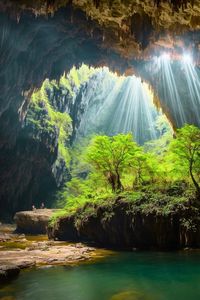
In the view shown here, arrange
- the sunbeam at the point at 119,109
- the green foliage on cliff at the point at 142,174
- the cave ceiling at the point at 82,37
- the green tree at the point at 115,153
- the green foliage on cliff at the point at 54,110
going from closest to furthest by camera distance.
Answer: the green foliage on cliff at the point at 142,174 → the cave ceiling at the point at 82,37 → the green tree at the point at 115,153 → the green foliage on cliff at the point at 54,110 → the sunbeam at the point at 119,109

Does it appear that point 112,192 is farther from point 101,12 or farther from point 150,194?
point 101,12

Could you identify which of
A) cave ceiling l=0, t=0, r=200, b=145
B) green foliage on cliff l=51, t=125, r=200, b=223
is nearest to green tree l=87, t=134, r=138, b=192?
green foliage on cliff l=51, t=125, r=200, b=223

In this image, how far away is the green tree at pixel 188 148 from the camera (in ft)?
62.1

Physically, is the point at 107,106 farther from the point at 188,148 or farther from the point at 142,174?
the point at 188,148

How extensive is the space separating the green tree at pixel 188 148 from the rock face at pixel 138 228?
3.05m

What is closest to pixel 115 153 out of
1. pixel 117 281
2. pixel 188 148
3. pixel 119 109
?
pixel 188 148

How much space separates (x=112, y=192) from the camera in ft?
70.8

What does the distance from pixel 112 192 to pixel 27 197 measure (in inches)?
964

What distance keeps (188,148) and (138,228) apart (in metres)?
5.61

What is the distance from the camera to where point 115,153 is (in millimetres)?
21609

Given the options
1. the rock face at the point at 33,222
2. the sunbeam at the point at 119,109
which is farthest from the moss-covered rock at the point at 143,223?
the sunbeam at the point at 119,109

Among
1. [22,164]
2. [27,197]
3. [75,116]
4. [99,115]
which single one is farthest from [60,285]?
[99,115]

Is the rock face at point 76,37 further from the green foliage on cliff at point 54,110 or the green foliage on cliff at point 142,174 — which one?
the green foliage on cliff at point 142,174

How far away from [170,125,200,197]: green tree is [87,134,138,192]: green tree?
323 cm
